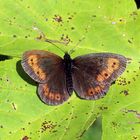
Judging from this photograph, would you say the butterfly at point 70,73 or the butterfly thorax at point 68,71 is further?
the butterfly thorax at point 68,71

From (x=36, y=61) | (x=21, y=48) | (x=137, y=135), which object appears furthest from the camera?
(x=36, y=61)

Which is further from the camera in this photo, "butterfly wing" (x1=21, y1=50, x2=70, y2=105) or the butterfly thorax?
the butterfly thorax

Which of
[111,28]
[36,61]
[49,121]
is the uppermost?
[111,28]

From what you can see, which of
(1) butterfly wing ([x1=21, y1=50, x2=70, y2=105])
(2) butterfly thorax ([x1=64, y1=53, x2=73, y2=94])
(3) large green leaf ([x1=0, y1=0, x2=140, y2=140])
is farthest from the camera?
(2) butterfly thorax ([x1=64, y1=53, x2=73, y2=94])

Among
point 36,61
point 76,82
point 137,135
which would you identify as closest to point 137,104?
point 137,135

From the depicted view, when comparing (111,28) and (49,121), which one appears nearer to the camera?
(49,121)

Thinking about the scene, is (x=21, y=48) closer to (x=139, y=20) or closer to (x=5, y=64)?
(x=5, y=64)

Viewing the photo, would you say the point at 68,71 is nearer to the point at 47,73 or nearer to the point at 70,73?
the point at 70,73

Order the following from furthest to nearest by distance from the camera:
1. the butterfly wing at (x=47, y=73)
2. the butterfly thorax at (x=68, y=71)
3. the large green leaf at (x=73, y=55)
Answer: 1. the butterfly thorax at (x=68, y=71)
2. the butterfly wing at (x=47, y=73)
3. the large green leaf at (x=73, y=55)
